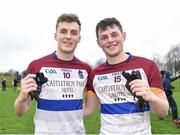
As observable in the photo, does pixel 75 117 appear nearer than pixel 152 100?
No

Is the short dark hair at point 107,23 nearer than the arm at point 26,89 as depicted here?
No

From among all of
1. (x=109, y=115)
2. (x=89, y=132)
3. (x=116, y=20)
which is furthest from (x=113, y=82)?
(x=89, y=132)

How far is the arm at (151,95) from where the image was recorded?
393 centimetres

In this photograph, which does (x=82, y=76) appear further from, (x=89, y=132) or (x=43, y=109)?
(x=89, y=132)

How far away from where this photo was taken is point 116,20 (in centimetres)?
496

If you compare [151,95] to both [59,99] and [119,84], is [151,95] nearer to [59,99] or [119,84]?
[119,84]

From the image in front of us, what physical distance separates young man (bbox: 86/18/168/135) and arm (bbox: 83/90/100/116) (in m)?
0.14

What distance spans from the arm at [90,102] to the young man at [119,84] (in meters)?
0.14

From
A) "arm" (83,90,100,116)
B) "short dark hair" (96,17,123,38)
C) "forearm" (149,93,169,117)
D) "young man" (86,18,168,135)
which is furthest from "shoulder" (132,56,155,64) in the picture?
"arm" (83,90,100,116)

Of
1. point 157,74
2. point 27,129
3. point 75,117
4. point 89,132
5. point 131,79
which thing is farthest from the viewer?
point 27,129

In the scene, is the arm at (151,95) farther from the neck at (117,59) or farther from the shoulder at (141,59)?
the neck at (117,59)

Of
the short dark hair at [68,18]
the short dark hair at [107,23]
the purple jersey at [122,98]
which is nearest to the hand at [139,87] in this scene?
the purple jersey at [122,98]

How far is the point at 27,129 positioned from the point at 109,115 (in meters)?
8.51

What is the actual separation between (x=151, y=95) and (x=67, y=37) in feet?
4.51
